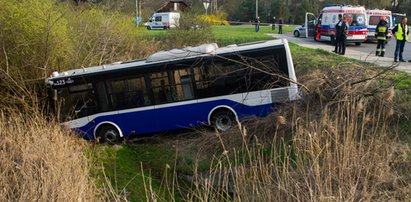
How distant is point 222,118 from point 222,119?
3 cm

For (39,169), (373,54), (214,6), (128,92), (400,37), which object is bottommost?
(39,169)

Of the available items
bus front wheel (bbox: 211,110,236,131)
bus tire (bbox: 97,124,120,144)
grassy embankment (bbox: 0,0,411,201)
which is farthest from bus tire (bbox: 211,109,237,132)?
bus tire (bbox: 97,124,120,144)

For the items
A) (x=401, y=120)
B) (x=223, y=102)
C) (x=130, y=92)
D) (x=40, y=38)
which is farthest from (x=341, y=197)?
(x=40, y=38)

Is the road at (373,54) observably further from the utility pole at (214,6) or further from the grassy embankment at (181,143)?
the utility pole at (214,6)

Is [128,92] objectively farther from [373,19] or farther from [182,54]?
[373,19]

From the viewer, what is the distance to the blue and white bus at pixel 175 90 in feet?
35.7

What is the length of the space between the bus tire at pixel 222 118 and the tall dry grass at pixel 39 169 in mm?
4808

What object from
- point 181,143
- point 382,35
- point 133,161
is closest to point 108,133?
point 133,161

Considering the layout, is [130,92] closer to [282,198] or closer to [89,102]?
[89,102]

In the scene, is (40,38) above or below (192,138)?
above

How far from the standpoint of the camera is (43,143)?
6723 mm

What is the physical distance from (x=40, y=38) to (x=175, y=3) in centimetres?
5757

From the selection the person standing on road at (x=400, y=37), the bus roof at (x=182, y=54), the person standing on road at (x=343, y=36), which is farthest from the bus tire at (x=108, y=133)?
the person standing on road at (x=343, y=36)

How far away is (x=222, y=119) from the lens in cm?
1141
